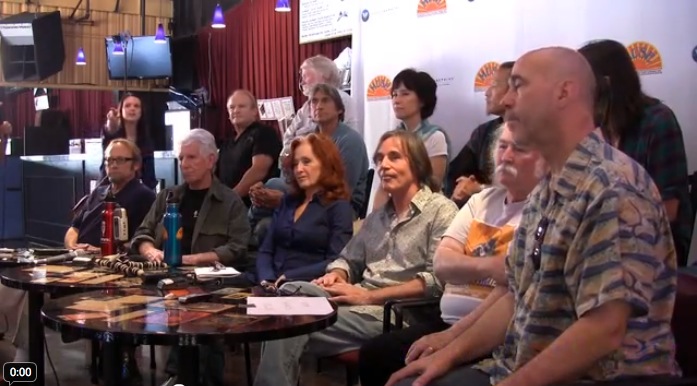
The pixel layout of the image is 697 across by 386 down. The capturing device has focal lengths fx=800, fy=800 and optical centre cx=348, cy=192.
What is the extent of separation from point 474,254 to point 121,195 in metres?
2.44

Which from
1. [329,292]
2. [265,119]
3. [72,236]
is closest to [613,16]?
[329,292]

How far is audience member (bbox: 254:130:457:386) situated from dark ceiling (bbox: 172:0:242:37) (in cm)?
727

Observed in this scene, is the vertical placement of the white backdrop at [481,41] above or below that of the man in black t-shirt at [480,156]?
above

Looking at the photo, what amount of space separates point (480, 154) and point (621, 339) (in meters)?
2.40

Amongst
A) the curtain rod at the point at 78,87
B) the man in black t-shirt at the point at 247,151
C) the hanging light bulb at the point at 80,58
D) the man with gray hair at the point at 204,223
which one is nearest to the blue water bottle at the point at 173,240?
the man with gray hair at the point at 204,223

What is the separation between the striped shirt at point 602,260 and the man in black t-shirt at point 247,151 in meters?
3.37

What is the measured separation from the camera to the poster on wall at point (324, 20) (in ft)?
22.6

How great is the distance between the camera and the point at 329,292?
3.02m

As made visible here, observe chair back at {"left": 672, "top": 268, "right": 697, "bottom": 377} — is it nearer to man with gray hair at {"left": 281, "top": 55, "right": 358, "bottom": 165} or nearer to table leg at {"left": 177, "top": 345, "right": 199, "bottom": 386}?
table leg at {"left": 177, "top": 345, "right": 199, "bottom": 386}

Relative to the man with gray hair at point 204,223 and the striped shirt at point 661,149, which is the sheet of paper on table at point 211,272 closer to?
the man with gray hair at point 204,223

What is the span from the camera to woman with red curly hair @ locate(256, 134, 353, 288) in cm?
350

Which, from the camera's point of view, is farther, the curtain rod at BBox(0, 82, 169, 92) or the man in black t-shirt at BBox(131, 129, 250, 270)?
the curtain rod at BBox(0, 82, 169, 92)

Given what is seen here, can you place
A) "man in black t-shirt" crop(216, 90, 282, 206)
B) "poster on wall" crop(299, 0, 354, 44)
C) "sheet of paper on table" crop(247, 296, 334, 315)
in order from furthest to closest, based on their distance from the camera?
"poster on wall" crop(299, 0, 354, 44), "man in black t-shirt" crop(216, 90, 282, 206), "sheet of paper on table" crop(247, 296, 334, 315)

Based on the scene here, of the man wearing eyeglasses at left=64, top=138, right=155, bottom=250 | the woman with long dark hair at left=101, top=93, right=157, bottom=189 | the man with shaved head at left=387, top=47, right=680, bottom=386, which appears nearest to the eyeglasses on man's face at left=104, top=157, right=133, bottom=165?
the man wearing eyeglasses at left=64, top=138, right=155, bottom=250
